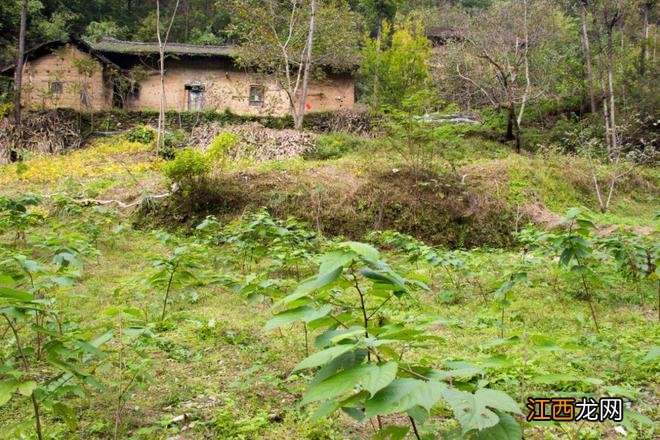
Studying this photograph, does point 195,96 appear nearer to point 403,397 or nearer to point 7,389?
point 7,389

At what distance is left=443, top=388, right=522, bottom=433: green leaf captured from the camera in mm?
970

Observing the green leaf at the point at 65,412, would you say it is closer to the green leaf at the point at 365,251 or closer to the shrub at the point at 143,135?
the green leaf at the point at 365,251

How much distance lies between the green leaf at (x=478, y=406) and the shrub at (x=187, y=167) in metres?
7.48

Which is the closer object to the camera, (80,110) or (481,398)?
(481,398)

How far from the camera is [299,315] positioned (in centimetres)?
133

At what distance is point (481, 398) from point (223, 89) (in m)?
21.1

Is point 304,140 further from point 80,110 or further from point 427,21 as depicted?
point 427,21

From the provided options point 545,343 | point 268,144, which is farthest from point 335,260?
point 268,144

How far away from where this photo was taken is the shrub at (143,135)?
16047mm

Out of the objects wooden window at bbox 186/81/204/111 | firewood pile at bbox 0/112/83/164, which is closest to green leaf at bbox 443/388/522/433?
firewood pile at bbox 0/112/83/164

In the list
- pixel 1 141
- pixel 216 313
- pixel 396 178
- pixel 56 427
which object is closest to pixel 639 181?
pixel 396 178

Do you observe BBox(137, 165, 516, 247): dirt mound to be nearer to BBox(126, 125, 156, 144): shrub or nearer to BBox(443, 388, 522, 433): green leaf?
BBox(443, 388, 522, 433): green leaf

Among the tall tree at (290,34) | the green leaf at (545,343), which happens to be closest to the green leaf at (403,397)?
the green leaf at (545,343)

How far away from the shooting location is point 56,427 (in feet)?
8.00
